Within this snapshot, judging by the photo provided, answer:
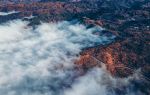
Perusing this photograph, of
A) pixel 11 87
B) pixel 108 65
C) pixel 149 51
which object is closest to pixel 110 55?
pixel 108 65

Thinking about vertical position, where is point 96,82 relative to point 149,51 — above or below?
below

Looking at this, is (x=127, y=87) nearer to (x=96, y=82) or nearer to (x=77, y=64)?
(x=96, y=82)

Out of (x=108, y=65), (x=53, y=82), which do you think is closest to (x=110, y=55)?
(x=108, y=65)

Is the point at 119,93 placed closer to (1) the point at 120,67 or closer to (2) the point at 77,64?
(1) the point at 120,67

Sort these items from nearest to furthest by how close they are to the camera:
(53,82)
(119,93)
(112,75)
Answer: (119,93)
(112,75)
(53,82)

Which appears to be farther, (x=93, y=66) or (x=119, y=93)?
(x=93, y=66)

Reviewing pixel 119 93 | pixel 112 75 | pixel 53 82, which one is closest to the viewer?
pixel 119 93

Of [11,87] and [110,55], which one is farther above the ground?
[110,55]

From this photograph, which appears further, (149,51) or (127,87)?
(149,51)
